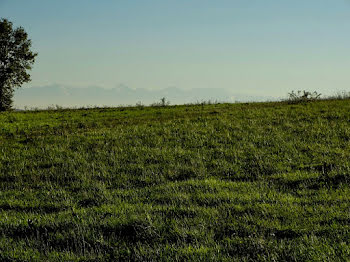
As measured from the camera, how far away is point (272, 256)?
630cm

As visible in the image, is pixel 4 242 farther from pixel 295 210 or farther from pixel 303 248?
pixel 295 210

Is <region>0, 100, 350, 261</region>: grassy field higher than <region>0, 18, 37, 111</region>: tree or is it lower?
lower

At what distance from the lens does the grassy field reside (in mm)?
6914

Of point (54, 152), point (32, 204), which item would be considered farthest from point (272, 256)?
point (54, 152)

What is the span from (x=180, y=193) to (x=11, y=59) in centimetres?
4639

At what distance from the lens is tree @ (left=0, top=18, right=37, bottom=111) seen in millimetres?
48250

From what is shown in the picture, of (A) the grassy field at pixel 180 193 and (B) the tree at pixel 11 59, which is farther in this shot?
(B) the tree at pixel 11 59

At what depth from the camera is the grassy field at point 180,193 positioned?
272 inches

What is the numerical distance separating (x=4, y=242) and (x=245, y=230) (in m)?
4.95

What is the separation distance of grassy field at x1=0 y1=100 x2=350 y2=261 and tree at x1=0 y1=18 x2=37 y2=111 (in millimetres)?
29981

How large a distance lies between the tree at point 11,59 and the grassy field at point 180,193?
2998cm

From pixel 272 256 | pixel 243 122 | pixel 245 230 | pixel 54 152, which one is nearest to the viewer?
pixel 272 256

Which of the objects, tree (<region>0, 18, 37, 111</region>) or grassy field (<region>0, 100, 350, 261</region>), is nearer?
grassy field (<region>0, 100, 350, 261</region>)

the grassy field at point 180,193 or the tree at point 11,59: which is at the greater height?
the tree at point 11,59
